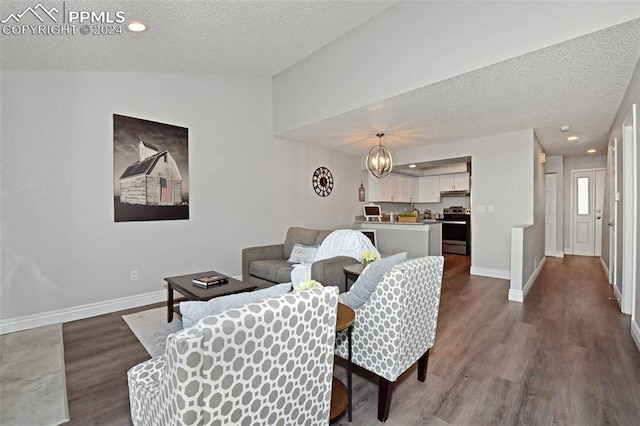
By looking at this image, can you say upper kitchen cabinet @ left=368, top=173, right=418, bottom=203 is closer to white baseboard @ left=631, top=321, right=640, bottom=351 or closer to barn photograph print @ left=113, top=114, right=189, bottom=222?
barn photograph print @ left=113, top=114, right=189, bottom=222

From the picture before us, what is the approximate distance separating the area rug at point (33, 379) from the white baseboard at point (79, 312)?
0.31 feet

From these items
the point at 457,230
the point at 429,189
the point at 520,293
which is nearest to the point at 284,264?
the point at 520,293

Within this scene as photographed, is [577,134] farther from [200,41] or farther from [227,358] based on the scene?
[227,358]

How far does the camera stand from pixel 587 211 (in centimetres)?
712

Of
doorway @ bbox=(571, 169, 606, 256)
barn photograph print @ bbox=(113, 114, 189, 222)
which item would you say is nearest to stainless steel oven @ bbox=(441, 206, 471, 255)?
doorway @ bbox=(571, 169, 606, 256)

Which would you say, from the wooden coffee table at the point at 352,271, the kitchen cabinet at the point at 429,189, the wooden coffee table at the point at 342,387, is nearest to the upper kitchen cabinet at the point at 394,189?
the kitchen cabinet at the point at 429,189

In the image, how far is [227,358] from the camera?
0.98 meters

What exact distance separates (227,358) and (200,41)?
3383mm

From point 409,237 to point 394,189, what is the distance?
2.38m

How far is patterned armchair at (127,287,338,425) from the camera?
93 cm

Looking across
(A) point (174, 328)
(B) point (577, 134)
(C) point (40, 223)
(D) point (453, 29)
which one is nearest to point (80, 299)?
(C) point (40, 223)

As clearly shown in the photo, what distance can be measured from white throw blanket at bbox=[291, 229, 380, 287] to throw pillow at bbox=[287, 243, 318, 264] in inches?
10.1

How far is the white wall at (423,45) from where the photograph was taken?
234cm

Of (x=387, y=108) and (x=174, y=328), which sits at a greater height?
(x=387, y=108)
